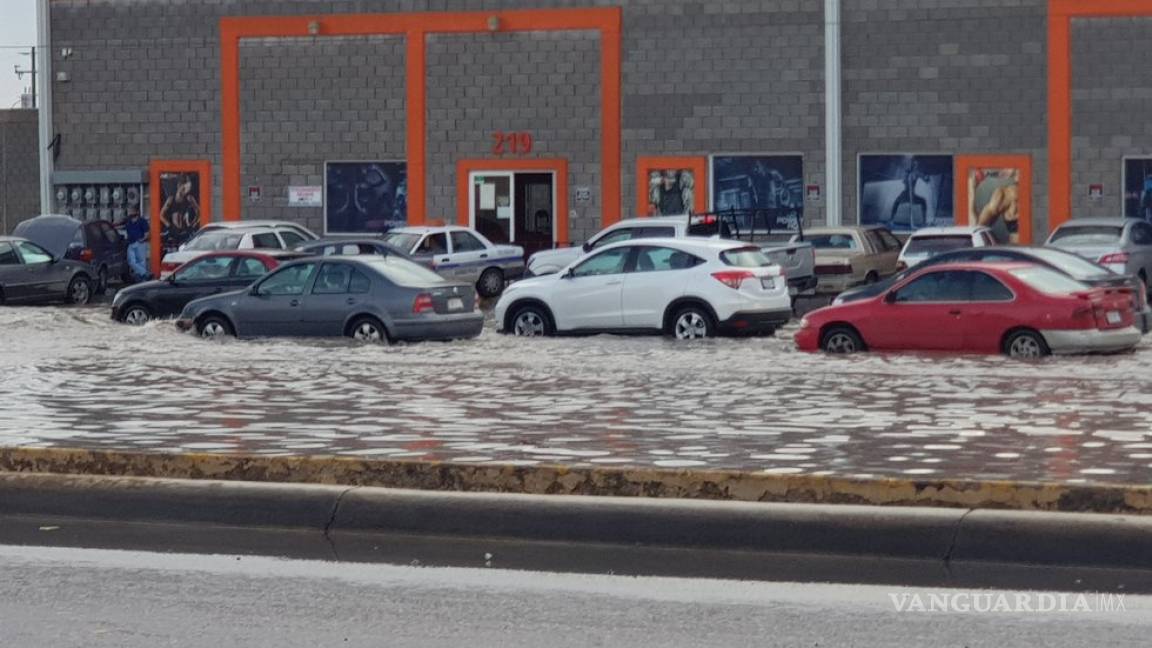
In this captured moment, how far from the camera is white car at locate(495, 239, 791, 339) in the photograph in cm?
2658

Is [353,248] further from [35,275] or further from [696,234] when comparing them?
[35,275]

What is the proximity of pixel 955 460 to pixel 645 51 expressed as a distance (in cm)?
3193

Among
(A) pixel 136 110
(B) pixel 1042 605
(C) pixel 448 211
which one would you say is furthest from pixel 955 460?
(A) pixel 136 110

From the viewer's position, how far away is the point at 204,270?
102 feet

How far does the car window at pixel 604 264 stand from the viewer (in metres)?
27.5

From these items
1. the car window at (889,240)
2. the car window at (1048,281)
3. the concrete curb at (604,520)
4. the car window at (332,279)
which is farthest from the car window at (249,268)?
the concrete curb at (604,520)

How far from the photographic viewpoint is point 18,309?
36.2m

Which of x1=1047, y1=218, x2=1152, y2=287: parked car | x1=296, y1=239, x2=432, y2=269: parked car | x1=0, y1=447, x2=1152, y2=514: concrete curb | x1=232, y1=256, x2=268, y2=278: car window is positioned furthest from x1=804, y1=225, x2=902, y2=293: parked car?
x1=0, y1=447, x2=1152, y2=514: concrete curb

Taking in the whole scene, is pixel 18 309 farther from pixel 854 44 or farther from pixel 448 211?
pixel 854 44

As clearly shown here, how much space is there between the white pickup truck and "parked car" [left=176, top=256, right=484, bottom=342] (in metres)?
5.21

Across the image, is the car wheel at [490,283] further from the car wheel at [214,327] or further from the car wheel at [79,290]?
the car wheel at [214,327]

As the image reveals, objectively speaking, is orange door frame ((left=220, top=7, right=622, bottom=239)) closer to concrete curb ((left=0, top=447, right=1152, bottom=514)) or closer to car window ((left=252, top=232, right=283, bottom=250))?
car window ((left=252, top=232, right=283, bottom=250))

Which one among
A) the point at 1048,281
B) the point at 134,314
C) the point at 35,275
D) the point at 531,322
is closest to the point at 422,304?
the point at 531,322

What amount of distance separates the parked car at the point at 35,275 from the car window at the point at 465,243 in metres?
7.21
